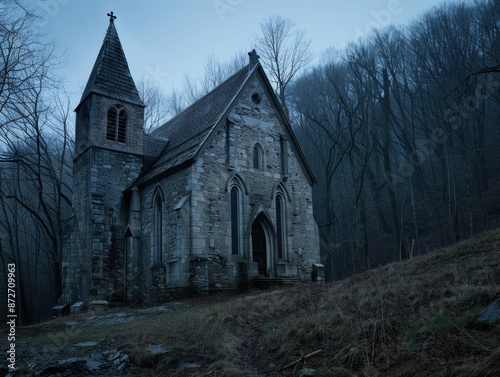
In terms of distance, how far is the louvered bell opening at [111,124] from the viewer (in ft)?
67.3

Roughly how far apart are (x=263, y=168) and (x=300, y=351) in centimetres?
1289

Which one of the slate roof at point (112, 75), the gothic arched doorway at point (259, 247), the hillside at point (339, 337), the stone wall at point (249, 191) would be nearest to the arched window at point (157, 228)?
the stone wall at point (249, 191)

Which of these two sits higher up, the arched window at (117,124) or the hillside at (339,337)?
the arched window at (117,124)

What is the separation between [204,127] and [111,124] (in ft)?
17.1

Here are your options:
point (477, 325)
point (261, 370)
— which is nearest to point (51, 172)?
point (261, 370)

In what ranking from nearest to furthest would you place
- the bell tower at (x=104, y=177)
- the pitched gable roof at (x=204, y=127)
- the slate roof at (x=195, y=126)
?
the pitched gable roof at (x=204, y=127) < the slate roof at (x=195, y=126) < the bell tower at (x=104, y=177)

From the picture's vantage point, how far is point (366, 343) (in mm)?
5816

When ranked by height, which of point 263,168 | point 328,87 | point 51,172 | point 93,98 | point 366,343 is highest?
point 328,87

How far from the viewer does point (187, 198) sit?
16.0 m

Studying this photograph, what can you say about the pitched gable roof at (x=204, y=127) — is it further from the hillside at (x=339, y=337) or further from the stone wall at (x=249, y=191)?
the hillside at (x=339, y=337)

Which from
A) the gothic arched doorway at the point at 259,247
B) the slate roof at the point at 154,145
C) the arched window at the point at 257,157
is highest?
the slate roof at the point at 154,145

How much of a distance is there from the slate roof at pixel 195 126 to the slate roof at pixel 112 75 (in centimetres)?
265

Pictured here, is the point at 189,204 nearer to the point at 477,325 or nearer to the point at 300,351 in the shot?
the point at 300,351

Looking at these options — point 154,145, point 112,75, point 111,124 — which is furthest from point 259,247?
point 112,75
